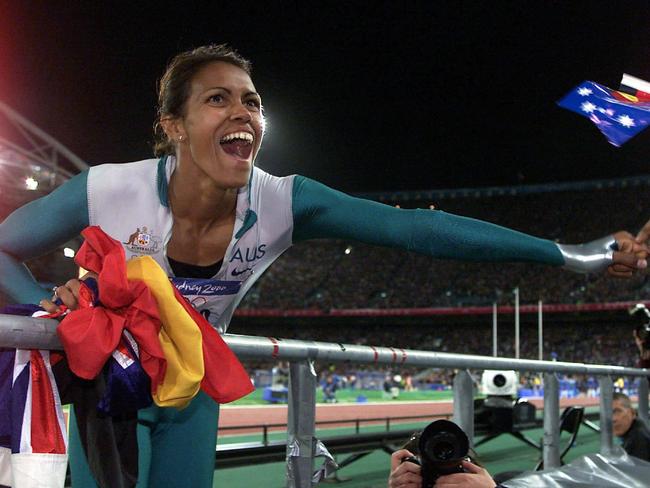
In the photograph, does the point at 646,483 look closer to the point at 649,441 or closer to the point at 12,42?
the point at 649,441

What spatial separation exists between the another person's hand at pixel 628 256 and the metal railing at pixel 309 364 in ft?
2.19

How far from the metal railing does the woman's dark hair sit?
74 cm

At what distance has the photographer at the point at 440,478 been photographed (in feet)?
5.06

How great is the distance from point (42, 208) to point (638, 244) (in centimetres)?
174

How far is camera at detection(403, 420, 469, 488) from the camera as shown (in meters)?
1.59

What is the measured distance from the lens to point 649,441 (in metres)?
4.02

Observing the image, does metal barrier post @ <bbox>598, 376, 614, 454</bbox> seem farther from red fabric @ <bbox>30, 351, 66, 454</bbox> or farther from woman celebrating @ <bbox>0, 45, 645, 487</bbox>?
red fabric @ <bbox>30, 351, 66, 454</bbox>

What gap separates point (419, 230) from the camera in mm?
2000

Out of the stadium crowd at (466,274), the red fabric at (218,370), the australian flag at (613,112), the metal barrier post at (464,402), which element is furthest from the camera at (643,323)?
the stadium crowd at (466,274)

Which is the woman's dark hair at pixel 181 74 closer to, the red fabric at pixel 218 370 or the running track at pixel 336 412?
the red fabric at pixel 218 370

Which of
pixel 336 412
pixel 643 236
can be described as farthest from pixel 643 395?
pixel 336 412

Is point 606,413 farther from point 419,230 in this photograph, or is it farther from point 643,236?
point 419,230

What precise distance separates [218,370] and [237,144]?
0.82 meters

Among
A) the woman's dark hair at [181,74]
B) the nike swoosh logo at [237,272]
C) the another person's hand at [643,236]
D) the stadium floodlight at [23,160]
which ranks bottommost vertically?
the nike swoosh logo at [237,272]
